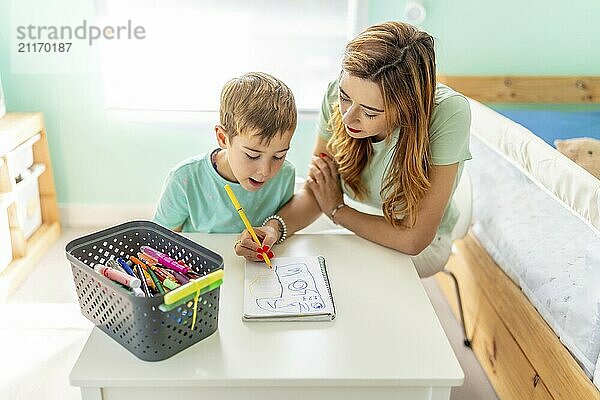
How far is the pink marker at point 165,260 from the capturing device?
45.4 inches

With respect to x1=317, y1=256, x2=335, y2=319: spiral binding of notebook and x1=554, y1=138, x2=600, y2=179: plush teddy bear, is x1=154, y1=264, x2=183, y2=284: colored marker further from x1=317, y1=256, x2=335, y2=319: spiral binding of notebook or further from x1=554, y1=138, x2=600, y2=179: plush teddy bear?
x1=554, y1=138, x2=600, y2=179: plush teddy bear

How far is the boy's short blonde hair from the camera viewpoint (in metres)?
1.31

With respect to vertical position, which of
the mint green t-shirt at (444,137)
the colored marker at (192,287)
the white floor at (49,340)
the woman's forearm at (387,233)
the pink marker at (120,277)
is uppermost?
the mint green t-shirt at (444,137)

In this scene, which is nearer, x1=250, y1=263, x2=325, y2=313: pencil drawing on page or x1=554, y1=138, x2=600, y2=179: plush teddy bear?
x1=250, y1=263, x2=325, y2=313: pencil drawing on page

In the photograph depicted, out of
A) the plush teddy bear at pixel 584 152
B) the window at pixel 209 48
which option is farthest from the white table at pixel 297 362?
the window at pixel 209 48

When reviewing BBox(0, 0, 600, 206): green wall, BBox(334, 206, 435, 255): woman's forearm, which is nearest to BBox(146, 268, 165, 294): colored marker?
BBox(334, 206, 435, 255): woman's forearm

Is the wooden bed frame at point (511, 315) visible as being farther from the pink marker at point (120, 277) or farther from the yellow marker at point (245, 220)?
the pink marker at point (120, 277)

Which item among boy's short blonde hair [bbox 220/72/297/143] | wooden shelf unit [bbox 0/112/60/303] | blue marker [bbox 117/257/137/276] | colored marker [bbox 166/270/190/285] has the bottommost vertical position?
wooden shelf unit [bbox 0/112/60/303]

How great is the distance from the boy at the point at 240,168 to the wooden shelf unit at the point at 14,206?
105 cm

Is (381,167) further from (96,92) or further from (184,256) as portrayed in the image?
(96,92)

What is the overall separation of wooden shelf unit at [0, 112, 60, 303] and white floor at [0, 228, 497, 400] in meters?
0.05

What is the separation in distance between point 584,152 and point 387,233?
83cm

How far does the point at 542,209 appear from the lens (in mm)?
1793

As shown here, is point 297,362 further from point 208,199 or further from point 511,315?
point 511,315
